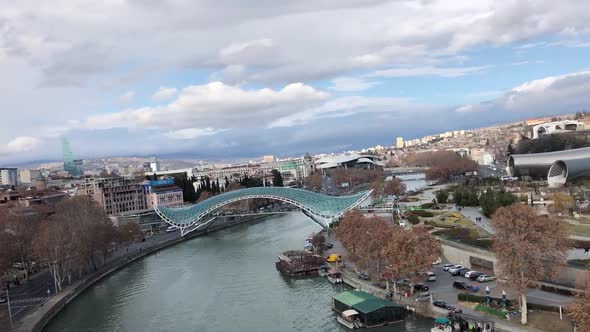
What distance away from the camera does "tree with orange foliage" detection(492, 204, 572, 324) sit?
41.1 feet

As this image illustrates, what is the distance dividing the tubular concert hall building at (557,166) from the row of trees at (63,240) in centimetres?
2547

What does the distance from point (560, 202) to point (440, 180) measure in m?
37.4

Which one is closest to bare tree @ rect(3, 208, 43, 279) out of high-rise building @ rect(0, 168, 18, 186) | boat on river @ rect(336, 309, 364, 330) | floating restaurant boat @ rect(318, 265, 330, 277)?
floating restaurant boat @ rect(318, 265, 330, 277)

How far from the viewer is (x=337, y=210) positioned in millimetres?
31328

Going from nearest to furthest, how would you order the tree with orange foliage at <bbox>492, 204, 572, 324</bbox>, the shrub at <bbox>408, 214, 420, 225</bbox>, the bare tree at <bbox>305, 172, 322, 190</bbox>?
the tree with orange foliage at <bbox>492, 204, 572, 324</bbox>, the shrub at <bbox>408, 214, 420, 225</bbox>, the bare tree at <bbox>305, 172, 322, 190</bbox>

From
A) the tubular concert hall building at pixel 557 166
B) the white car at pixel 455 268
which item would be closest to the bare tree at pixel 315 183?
the tubular concert hall building at pixel 557 166

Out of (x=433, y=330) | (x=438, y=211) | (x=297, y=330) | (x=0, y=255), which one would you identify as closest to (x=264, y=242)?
(x=438, y=211)

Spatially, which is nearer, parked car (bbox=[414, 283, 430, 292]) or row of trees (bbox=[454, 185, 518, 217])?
parked car (bbox=[414, 283, 430, 292])

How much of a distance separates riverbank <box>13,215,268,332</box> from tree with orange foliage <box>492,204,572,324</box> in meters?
13.3

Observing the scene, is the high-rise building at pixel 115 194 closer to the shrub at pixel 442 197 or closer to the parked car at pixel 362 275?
the shrub at pixel 442 197

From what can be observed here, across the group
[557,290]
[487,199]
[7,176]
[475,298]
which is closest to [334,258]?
[487,199]

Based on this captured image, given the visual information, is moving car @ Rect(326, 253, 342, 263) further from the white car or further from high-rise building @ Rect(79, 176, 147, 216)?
high-rise building @ Rect(79, 176, 147, 216)

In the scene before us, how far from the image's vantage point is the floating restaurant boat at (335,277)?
1964 cm

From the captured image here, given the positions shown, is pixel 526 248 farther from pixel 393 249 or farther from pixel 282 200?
pixel 282 200
